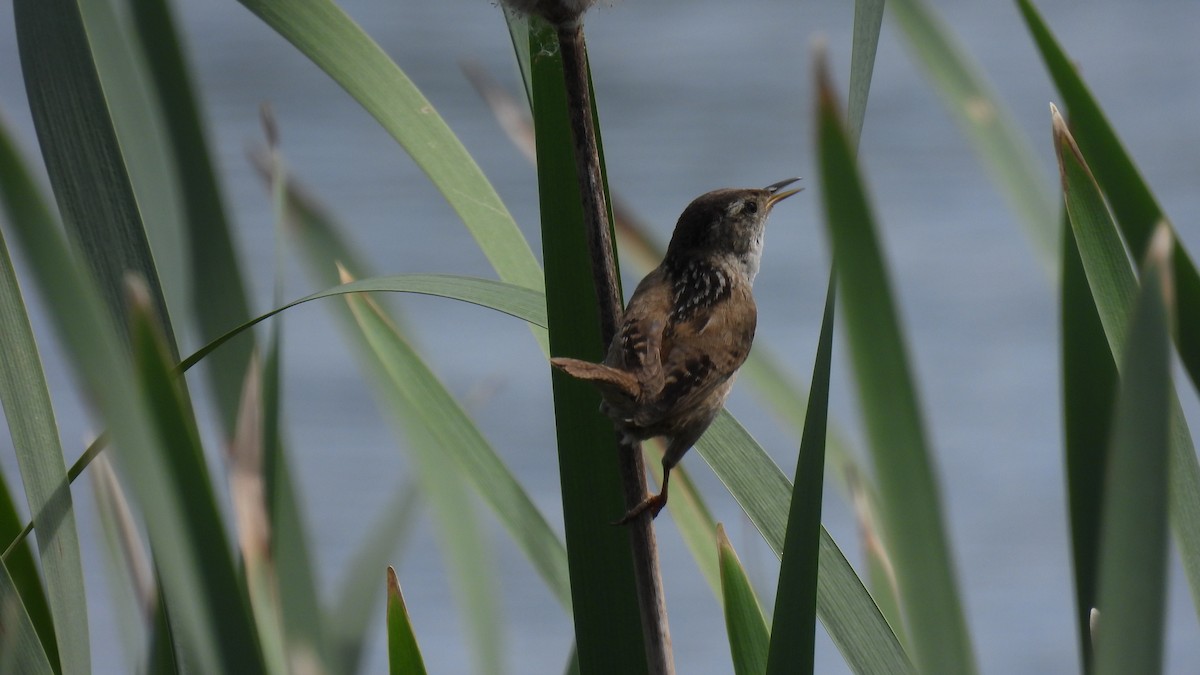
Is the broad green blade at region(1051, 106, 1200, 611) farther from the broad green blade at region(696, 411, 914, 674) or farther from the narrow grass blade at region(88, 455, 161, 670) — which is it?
the narrow grass blade at region(88, 455, 161, 670)

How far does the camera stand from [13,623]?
77 cm

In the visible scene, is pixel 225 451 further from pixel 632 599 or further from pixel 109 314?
pixel 632 599

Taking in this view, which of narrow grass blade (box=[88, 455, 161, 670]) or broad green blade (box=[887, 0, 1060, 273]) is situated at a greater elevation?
broad green blade (box=[887, 0, 1060, 273])

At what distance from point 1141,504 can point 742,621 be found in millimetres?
412

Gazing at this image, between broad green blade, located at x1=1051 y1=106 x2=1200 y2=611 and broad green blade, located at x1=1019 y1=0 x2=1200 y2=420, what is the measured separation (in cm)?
1

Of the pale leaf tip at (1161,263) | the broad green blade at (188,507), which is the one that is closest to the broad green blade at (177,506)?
the broad green blade at (188,507)

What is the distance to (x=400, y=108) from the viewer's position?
3.34ft

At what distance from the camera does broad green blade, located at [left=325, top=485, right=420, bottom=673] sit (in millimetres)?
1231

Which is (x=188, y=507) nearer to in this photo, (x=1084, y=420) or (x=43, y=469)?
(x=43, y=469)

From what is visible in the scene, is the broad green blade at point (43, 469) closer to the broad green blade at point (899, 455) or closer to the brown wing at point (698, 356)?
the brown wing at point (698, 356)

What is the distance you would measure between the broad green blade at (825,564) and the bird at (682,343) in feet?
0.13

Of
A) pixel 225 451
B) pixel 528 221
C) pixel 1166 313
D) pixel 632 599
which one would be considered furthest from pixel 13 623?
pixel 528 221

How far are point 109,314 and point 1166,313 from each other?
0.75m

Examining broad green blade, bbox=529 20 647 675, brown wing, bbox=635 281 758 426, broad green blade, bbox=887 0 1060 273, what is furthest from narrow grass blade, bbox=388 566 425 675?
broad green blade, bbox=887 0 1060 273
